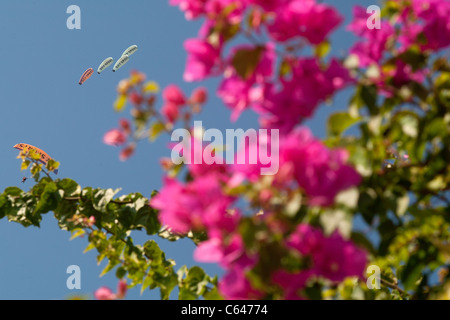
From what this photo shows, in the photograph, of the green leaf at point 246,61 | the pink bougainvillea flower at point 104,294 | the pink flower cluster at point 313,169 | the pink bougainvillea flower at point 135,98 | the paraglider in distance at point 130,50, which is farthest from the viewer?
the paraglider in distance at point 130,50

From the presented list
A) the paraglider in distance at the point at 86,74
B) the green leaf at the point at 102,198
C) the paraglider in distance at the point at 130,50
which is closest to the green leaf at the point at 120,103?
the green leaf at the point at 102,198

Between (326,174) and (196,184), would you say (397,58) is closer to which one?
(326,174)

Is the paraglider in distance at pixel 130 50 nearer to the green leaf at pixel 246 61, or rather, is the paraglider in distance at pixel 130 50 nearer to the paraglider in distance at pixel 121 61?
the paraglider in distance at pixel 121 61

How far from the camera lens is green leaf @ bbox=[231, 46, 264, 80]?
0.96 m

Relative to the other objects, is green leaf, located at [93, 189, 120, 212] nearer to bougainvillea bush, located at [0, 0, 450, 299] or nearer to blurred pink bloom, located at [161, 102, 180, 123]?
bougainvillea bush, located at [0, 0, 450, 299]

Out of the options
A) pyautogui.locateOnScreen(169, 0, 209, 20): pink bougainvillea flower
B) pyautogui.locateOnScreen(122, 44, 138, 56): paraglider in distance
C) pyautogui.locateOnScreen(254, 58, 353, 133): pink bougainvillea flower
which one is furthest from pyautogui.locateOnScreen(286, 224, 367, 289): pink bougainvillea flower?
pyautogui.locateOnScreen(122, 44, 138, 56): paraglider in distance

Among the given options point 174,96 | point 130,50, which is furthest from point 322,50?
point 130,50

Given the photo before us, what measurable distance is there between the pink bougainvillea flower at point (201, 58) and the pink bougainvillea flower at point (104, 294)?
25.5 inches

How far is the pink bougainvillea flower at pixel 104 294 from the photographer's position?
1320 millimetres

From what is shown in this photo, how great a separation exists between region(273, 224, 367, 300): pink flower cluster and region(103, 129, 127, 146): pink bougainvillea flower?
16.9 inches

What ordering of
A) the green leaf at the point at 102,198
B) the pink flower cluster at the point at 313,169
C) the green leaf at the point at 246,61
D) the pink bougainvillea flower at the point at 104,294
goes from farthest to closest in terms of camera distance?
1. the green leaf at the point at 102,198
2. the pink bougainvillea flower at the point at 104,294
3. the green leaf at the point at 246,61
4. the pink flower cluster at the point at 313,169

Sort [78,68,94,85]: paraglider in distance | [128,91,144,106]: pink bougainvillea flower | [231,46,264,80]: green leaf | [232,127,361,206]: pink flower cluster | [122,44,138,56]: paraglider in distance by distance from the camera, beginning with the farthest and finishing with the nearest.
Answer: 1. [78,68,94,85]: paraglider in distance
2. [122,44,138,56]: paraglider in distance
3. [128,91,144,106]: pink bougainvillea flower
4. [231,46,264,80]: green leaf
5. [232,127,361,206]: pink flower cluster

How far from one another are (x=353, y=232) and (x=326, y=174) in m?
0.16
